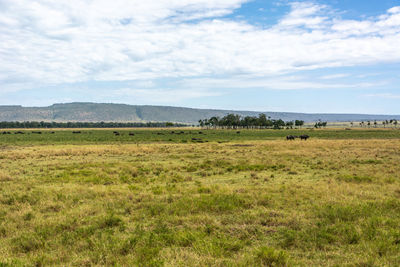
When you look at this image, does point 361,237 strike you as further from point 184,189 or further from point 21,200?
point 21,200

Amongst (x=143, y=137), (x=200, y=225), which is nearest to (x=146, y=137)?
(x=143, y=137)

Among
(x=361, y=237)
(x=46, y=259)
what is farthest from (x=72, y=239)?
(x=361, y=237)

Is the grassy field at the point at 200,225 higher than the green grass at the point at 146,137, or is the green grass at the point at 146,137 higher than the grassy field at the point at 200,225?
the grassy field at the point at 200,225

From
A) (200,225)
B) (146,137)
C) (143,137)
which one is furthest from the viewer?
(143,137)

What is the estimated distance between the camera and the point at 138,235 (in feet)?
27.6

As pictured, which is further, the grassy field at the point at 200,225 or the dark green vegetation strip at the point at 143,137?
the dark green vegetation strip at the point at 143,137

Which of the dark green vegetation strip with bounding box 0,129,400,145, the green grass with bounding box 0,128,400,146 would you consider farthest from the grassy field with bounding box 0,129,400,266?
the dark green vegetation strip with bounding box 0,129,400,145

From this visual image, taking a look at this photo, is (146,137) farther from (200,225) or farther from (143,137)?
(200,225)

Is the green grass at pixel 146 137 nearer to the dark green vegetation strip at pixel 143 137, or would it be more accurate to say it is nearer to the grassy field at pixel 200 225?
the dark green vegetation strip at pixel 143 137

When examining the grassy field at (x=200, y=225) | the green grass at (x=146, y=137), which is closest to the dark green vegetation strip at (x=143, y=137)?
the green grass at (x=146, y=137)

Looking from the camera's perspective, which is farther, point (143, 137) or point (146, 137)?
point (143, 137)

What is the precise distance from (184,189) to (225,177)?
5249 millimetres

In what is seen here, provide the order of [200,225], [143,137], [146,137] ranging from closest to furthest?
[200,225] < [146,137] < [143,137]

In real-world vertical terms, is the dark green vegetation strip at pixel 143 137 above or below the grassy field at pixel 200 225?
below
